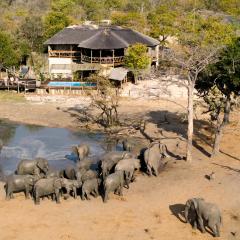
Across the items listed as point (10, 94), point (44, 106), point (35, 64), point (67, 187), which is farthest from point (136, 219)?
point (35, 64)

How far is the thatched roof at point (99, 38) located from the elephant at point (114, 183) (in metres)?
26.9

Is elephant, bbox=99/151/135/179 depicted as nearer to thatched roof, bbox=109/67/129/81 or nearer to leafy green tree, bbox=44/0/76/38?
thatched roof, bbox=109/67/129/81

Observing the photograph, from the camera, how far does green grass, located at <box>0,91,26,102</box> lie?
3869 cm

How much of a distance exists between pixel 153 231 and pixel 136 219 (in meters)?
1.06

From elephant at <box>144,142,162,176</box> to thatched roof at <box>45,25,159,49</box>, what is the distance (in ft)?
78.7

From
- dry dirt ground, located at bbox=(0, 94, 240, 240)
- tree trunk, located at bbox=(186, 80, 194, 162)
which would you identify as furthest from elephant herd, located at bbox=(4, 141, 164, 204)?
tree trunk, located at bbox=(186, 80, 194, 162)

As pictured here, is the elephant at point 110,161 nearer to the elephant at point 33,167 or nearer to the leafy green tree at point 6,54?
the elephant at point 33,167

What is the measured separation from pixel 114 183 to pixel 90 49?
29.0 metres

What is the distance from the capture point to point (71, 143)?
1129 inches

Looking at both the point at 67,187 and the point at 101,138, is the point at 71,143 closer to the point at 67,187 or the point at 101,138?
the point at 101,138

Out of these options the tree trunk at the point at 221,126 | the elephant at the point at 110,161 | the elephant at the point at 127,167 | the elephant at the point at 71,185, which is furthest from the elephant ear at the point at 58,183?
the tree trunk at the point at 221,126

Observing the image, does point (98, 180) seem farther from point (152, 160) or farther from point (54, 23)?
point (54, 23)

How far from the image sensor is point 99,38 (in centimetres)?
4678

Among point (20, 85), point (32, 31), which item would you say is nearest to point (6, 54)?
point (20, 85)
